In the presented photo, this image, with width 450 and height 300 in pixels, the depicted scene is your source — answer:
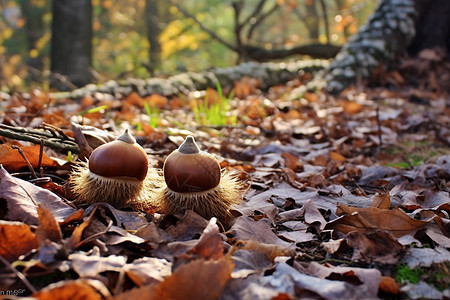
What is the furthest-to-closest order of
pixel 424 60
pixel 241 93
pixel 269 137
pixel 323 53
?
pixel 323 53, pixel 424 60, pixel 241 93, pixel 269 137

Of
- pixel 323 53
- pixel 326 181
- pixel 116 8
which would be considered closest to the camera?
pixel 326 181

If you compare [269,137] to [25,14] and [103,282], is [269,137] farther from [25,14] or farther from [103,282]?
[25,14]

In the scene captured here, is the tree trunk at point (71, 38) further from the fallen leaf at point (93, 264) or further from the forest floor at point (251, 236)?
the fallen leaf at point (93, 264)

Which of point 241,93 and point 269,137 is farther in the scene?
point 241,93

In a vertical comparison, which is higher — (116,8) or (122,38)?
(116,8)

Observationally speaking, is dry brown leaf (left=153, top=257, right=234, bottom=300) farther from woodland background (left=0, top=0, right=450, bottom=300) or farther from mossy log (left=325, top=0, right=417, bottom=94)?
mossy log (left=325, top=0, right=417, bottom=94)

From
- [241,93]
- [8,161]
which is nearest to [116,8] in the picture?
[241,93]
